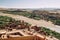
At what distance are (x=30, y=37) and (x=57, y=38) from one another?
6591 mm

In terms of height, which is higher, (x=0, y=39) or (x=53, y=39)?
(x=0, y=39)

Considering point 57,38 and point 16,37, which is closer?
point 16,37

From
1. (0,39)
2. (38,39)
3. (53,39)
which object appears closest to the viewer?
(0,39)

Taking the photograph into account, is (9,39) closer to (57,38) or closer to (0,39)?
(0,39)

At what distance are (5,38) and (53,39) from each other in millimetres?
6855

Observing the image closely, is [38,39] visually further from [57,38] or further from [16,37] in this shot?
[57,38]

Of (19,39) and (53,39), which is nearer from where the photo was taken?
(19,39)

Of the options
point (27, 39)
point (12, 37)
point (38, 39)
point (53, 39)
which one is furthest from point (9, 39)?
point (53, 39)

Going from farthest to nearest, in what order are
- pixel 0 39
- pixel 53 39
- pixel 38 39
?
1. pixel 53 39
2. pixel 38 39
3. pixel 0 39

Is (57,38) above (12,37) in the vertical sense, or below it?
below

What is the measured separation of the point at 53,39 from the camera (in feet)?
65.9

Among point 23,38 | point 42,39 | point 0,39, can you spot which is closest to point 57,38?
point 42,39

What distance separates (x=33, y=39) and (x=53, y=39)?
5.17 metres

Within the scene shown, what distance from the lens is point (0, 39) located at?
14.6m
